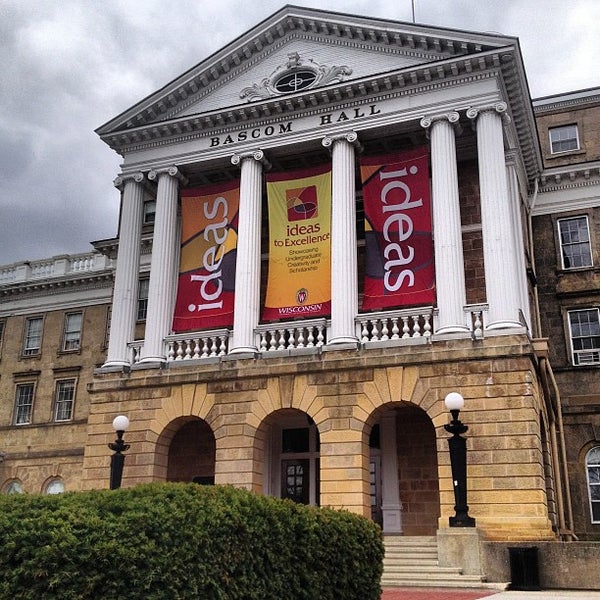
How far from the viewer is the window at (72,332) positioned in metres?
38.8

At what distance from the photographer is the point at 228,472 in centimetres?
2141

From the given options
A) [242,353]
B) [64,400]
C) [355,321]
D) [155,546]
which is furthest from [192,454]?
[155,546]

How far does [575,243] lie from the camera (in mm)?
28672

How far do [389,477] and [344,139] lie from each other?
10.2 m

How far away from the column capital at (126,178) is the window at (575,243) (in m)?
15.4

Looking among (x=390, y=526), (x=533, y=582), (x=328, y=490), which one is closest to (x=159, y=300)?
(x=328, y=490)

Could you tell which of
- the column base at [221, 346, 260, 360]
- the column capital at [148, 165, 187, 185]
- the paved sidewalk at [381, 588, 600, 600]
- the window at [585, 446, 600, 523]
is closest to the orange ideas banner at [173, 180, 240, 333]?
the column capital at [148, 165, 187, 185]

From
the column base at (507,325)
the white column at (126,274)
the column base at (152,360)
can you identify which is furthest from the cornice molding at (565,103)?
the column base at (152,360)

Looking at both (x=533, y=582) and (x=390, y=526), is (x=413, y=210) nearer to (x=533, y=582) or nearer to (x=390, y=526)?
(x=390, y=526)

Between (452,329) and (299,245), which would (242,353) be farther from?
(452,329)

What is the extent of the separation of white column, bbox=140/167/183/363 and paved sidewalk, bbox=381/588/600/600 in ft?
36.0

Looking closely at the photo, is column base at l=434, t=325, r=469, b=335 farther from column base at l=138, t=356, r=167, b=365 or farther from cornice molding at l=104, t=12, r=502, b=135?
column base at l=138, t=356, r=167, b=365

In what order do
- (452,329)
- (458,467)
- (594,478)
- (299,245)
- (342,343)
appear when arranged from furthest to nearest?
1. (594,478)
2. (299,245)
3. (342,343)
4. (452,329)
5. (458,467)

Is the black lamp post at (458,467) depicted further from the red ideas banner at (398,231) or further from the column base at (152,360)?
the column base at (152,360)
